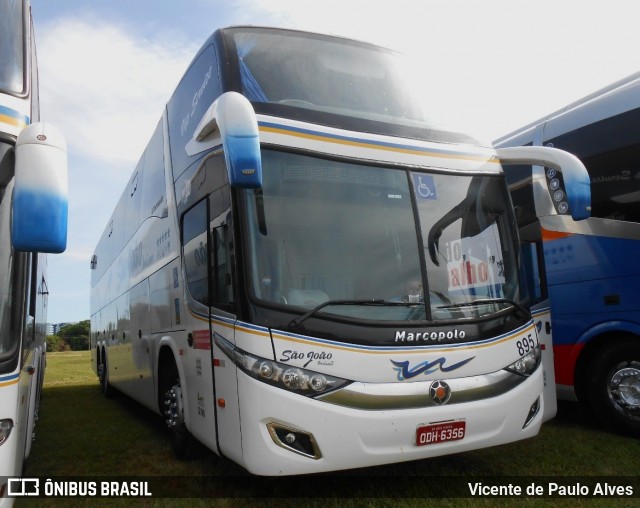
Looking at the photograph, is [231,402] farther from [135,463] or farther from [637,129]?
[637,129]

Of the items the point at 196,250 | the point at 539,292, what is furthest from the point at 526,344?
the point at 196,250

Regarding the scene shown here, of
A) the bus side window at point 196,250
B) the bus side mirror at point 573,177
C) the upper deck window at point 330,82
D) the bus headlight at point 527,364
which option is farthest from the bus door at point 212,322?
the bus side mirror at point 573,177

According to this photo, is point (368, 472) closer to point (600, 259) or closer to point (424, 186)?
point (424, 186)

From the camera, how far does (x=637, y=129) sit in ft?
19.6

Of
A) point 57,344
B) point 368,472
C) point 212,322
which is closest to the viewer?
point 212,322

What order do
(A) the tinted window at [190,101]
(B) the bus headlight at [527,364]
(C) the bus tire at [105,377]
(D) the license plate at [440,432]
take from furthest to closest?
(C) the bus tire at [105,377] < (A) the tinted window at [190,101] < (B) the bus headlight at [527,364] < (D) the license plate at [440,432]

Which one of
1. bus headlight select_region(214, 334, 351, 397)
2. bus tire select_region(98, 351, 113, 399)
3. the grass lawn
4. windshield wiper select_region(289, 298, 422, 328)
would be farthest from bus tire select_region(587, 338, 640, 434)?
bus tire select_region(98, 351, 113, 399)

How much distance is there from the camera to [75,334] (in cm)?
5912

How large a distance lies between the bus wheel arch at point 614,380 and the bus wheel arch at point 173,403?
174 inches

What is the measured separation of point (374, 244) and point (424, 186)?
0.73m

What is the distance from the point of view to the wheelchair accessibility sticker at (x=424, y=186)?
4590mm

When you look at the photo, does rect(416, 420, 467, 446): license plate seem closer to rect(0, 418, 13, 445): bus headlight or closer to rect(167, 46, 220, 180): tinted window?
rect(0, 418, 13, 445): bus headlight

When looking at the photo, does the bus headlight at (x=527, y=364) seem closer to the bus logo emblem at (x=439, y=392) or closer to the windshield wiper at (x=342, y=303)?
the bus logo emblem at (x=439, y=392)

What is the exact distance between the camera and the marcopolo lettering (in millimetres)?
4094
